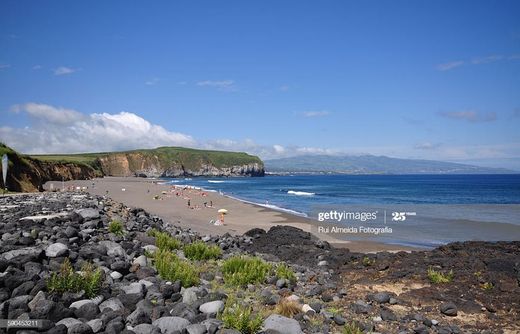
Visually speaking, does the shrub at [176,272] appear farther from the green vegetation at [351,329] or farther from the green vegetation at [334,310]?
the green vegetation at [351,329]

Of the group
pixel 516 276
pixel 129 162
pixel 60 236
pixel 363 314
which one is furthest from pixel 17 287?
pixel 129 162

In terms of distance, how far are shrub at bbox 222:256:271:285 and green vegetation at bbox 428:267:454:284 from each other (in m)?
4.82

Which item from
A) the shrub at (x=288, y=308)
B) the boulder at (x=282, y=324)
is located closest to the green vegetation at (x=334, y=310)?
the shrub at (x=288, y=308)

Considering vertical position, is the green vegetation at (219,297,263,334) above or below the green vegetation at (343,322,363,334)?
above

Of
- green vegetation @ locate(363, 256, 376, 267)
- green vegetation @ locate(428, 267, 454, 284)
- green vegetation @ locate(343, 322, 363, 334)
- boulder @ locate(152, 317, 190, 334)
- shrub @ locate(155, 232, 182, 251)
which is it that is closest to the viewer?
boulder @ locate(152, 317, 190, 334)

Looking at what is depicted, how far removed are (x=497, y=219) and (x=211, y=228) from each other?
2578 centimetres

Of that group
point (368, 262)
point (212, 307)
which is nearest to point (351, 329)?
point (212, 307)

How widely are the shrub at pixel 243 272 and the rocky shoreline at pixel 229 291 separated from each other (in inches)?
7.9

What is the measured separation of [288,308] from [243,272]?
2502 millimetres

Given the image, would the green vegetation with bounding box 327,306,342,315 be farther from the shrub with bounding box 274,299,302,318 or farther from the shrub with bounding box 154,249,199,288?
the shrub with bounding box 154,249,199,288

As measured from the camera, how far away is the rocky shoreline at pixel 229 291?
18.8 feet

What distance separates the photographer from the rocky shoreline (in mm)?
5727

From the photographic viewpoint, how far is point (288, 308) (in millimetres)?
7332

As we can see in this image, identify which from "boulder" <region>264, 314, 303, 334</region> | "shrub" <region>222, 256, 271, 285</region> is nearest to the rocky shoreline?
"boulder" <region>264, 314, 303, 334</region>
